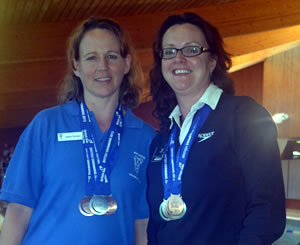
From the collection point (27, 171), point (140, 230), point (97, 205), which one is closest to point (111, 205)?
point (97, 205)

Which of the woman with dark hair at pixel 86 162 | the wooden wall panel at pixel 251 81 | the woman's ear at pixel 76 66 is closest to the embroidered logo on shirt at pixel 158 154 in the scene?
the woman with dark hair at pixel 86 162

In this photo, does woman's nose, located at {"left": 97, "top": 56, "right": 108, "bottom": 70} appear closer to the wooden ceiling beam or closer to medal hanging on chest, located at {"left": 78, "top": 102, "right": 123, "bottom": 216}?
medal hanging on chest, located at {"left": 78, "top": 102, "right": 123, "bottom": 216}

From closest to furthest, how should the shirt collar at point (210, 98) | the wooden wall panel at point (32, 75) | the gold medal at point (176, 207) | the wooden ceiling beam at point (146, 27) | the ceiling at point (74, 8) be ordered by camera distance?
the gold medal at point (176, 207) → the shirt collar at point (210, 98) → the ceiling at point (74, 8) → the wooden ceiling beam at point (146, 27) → the wooden wall panel at point (32, 75)

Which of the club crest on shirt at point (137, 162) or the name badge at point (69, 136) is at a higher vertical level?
the name badge at point (69, 136)

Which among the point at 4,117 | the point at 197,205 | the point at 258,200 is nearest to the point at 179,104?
the point at 197,205

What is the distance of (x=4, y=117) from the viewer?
13.0m

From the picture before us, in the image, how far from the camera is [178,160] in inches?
79.0

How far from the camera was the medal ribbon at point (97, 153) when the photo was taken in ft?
7.06

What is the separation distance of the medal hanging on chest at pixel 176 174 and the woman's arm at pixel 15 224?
2.34 feet

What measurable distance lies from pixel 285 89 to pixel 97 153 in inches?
373

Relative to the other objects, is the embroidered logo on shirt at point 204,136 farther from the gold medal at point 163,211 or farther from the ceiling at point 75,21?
the ceiling at point 75,21

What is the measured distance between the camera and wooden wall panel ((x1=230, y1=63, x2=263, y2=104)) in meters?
12.0

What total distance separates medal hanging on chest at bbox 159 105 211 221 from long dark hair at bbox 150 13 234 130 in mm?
245

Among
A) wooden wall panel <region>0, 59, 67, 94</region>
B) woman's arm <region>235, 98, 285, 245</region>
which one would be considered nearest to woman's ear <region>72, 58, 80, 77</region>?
woman's arm <region>235, 98, 285, 245</region>
